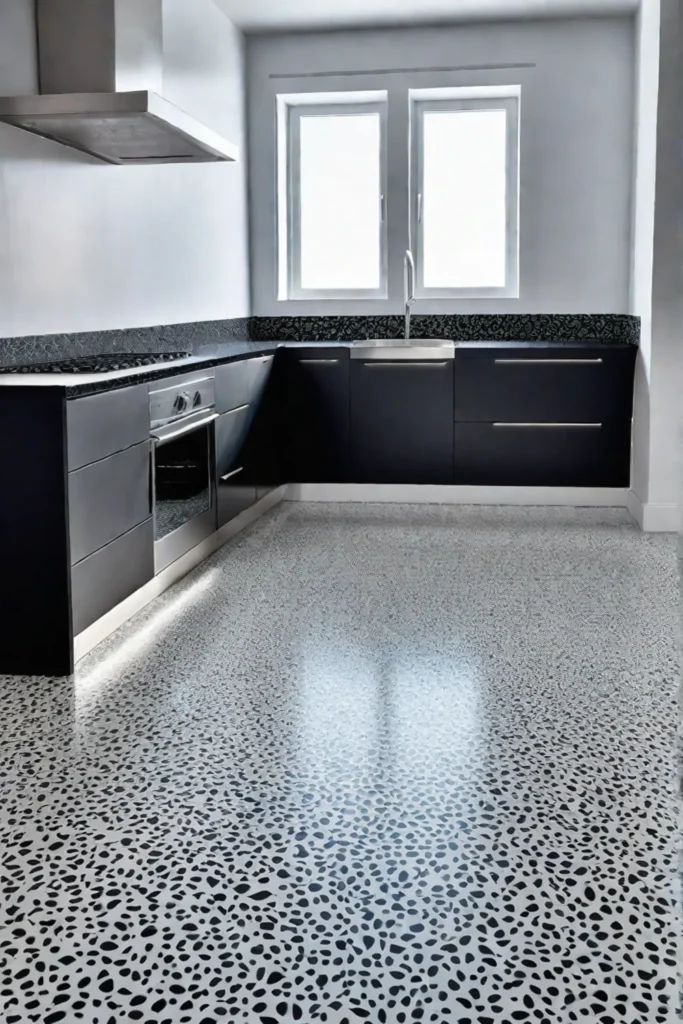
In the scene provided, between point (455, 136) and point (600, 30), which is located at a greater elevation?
point (600, 30)

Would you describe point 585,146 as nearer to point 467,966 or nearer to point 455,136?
point 455,136

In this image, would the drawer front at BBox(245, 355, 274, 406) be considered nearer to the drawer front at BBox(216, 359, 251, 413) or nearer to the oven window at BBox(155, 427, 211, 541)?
the drawer front at BBox(216, 359, 251, 413)

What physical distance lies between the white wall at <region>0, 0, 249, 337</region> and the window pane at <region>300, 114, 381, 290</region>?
0.39 metres

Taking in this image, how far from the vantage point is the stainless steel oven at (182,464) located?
369 centimetres

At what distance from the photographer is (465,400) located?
18.0ft

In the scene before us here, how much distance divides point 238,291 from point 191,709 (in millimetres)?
3743

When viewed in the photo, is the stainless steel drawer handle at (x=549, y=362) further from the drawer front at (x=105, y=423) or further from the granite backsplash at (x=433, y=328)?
the drawer front at (x=105, y=423)

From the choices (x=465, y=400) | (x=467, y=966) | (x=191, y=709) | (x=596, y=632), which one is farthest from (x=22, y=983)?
(x=465, y=400)

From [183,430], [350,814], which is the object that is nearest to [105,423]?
[183,430]

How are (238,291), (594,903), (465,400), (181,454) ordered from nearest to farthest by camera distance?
1. (594,903)
2. (181,454)
3. (465,400)
4. (238,291)

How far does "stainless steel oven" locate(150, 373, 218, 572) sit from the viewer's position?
145 inches

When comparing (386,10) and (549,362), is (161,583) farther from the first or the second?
(386,10)

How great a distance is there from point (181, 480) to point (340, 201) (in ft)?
9.56

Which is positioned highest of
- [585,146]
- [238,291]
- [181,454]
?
[585,146]
